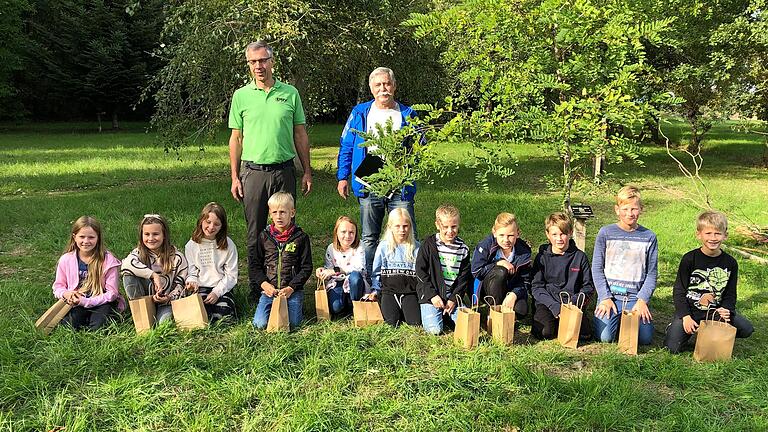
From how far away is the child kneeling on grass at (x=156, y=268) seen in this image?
4.02 m

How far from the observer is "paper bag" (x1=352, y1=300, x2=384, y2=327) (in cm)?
404

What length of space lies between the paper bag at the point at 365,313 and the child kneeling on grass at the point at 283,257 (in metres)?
0.44

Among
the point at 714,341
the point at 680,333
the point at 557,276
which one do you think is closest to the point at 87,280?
the point at 557,276

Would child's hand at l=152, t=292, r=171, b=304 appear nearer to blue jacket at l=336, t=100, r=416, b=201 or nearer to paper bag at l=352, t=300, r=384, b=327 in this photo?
paper bag at l=352, t=300, r=384, b=327

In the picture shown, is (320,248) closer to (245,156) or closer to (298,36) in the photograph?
(245,156)

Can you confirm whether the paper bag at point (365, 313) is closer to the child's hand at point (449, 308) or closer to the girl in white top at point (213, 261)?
the child's hand at point (449, 308)

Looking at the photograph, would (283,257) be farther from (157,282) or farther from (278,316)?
(157,282)

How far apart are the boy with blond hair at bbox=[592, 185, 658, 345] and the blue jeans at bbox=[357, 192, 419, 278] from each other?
1.47 m

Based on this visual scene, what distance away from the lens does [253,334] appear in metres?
3.85

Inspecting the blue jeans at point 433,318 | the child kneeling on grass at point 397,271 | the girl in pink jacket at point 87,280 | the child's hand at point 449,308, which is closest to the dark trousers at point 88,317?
the girl in pink jacket at point 87,280

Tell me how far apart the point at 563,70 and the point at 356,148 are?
1.68 meters

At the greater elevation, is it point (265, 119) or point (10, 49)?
point (10, 49)

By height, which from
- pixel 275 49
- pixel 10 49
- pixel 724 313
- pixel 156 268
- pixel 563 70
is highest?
pixel 10 49

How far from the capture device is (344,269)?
455 centimetres
